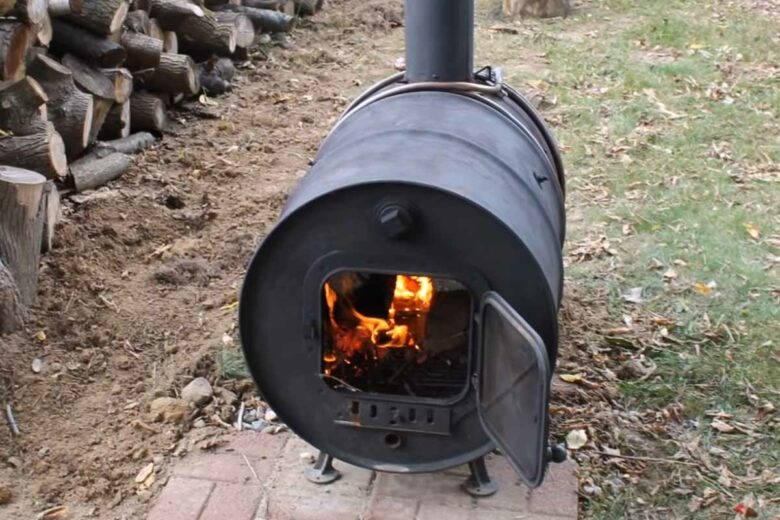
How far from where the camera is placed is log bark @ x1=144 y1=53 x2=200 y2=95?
5746 mm

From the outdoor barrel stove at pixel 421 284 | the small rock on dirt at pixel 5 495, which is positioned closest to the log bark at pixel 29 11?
the outdoor barrel stove at pixel 421 284

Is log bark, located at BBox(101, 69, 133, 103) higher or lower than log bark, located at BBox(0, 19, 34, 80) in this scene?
lower

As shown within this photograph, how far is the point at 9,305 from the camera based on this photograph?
11.7 ft

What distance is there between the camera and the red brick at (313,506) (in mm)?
2840

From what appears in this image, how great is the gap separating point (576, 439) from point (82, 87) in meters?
3.20

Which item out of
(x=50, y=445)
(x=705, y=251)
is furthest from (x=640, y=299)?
(x=50, y=445)

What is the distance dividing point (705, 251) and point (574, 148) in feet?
4.49

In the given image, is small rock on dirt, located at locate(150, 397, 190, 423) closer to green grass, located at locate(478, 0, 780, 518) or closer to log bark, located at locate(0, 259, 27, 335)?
log bark, located at locate(0, 259, 27, 335)

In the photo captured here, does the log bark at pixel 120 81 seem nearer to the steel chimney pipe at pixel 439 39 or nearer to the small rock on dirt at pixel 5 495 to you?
the steel chimney pipe at pixel 439 39

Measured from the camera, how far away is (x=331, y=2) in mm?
8602

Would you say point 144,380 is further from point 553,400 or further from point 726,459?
point 726,459

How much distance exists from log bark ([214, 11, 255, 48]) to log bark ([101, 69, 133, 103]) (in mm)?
1537

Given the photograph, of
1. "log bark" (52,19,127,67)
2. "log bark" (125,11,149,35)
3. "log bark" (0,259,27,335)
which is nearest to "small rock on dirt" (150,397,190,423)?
"log bark" (0,259,27,335)

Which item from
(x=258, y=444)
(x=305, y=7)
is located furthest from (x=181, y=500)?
(x=305, y=7)
